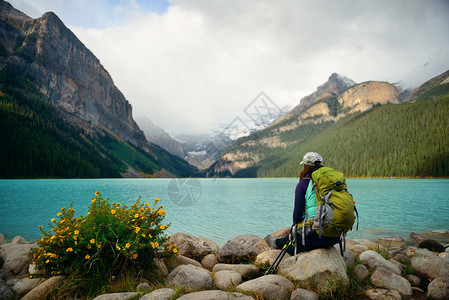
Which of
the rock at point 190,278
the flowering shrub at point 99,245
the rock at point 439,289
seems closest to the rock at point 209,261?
the rock at point 190,278

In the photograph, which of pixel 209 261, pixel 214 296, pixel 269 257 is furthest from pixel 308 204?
pixel 209 261

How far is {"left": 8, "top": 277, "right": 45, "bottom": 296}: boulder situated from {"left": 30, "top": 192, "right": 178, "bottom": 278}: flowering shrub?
0.27 m

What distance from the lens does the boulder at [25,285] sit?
6311 mm

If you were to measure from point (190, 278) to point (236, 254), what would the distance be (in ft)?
9.77

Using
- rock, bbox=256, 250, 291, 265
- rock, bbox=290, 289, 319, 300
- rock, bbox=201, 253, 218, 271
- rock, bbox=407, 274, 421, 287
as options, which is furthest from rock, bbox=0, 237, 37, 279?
rock, bbox=407, 274, 421, 287

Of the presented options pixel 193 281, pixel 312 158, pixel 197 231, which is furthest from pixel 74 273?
pixel 197 231

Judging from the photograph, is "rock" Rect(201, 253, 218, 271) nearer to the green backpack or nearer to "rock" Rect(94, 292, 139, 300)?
"rock" Rect(94, 292, 139, 300)

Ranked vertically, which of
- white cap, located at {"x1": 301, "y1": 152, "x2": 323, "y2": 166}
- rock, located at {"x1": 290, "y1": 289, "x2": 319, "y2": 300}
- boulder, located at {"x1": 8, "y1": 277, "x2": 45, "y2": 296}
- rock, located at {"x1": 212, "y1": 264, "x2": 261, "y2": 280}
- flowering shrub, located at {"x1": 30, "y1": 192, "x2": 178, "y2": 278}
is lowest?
boulder, located at {"x1": 8, "y1": 277, "x2": 45, "y2": 296}

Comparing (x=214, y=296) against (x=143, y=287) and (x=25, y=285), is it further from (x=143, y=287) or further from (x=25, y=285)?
(x=25, y=285)

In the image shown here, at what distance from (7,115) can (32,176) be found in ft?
154

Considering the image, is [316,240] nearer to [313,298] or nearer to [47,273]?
[313,298]

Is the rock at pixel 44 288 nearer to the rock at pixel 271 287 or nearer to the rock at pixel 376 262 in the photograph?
the rock at pixel 271 287

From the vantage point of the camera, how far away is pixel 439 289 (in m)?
6.23

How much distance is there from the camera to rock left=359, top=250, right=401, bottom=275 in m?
7.53
